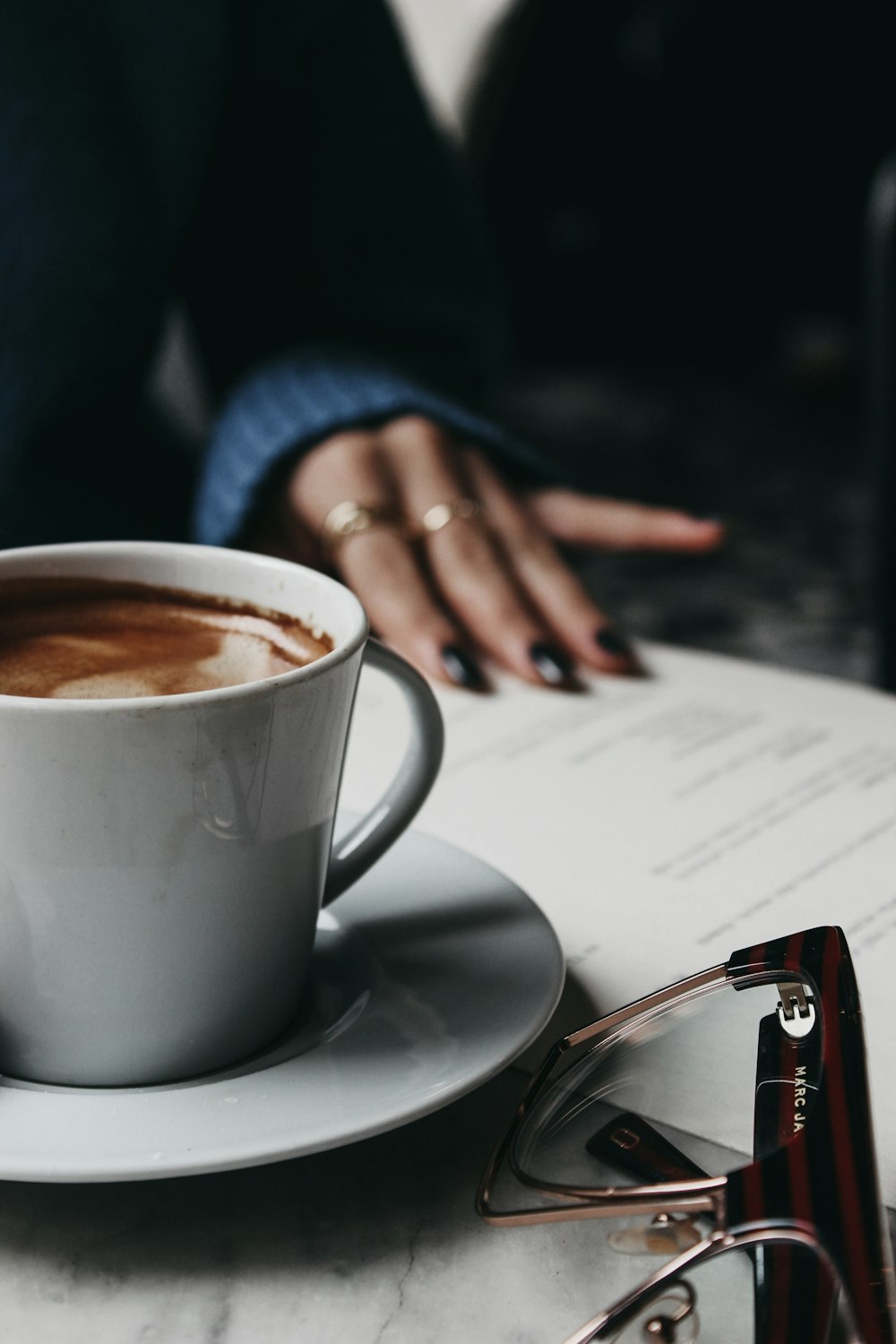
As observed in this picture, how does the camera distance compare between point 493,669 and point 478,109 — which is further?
point 478,109

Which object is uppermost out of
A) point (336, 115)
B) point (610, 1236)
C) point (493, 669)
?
point (336, 115)

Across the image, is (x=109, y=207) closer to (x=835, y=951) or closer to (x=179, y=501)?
(x=179, y=501)

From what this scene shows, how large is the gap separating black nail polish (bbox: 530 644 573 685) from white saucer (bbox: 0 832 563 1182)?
235mm

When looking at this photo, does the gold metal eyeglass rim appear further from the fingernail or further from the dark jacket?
the dark jacket

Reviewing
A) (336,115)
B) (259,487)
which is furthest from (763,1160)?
(336,115)

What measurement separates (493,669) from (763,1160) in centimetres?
45

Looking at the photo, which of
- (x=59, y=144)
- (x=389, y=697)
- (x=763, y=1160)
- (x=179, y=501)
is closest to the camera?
(x=763, y=1160)

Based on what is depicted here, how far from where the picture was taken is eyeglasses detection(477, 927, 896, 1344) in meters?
0.21

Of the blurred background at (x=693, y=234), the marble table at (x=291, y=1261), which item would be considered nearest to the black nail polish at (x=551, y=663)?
the marble table at (x=291, y=1261)

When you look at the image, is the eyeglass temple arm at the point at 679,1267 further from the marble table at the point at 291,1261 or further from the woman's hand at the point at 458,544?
the woman's hand at the point at 458,544

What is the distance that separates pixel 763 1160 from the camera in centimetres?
23

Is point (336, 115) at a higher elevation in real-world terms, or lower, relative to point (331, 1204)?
higher

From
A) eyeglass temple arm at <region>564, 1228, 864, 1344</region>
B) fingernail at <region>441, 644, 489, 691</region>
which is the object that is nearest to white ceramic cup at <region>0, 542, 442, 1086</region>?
eyeglass temple arm at <region>564, 1228, 864, 1344</region>

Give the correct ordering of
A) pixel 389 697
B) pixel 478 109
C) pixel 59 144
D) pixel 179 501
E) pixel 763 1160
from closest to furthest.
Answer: pixel 763 1160, pixel 389 697, pixel 59 144, pixel 179 501, pixel 478 109
